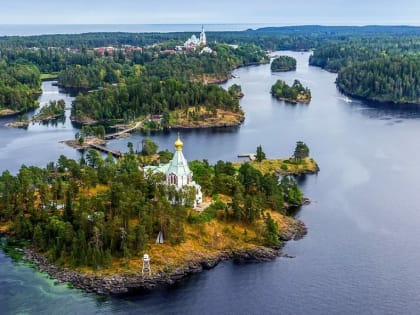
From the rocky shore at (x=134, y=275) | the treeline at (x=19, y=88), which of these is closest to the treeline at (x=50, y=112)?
the treeline at (x=19, y=88)

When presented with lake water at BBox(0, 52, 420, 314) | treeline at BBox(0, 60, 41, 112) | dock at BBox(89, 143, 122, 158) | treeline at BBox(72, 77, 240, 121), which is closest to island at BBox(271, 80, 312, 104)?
treeline at BBox(72, 77, 240, 121)

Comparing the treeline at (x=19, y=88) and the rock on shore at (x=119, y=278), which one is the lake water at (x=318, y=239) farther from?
the treeline at (x=19, y=88)

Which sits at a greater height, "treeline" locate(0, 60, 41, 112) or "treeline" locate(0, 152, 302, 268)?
"treeline" locate(0, 60, 41, 112)

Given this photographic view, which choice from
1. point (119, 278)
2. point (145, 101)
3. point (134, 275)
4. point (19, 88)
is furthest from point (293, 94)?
point (119, 278)

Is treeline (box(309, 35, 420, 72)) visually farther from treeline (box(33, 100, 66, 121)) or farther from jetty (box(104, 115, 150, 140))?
treeline (box(33, 100, 66, 121))

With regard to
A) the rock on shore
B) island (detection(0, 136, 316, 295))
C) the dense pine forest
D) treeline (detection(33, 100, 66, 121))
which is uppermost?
the dense pine forest

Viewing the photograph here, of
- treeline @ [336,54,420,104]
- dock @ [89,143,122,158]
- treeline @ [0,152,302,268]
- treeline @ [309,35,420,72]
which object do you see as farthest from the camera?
treeline @ [309,35,420,72]
